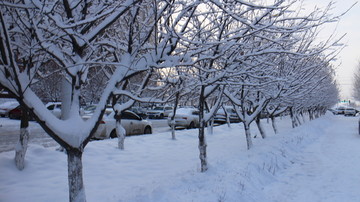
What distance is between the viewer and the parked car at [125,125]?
40.9 ft

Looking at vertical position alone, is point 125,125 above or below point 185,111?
below

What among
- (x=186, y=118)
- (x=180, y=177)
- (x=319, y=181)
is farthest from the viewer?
(x=186, y=118)

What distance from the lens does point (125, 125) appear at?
1457cm

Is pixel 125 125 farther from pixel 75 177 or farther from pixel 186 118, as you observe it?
pixel 75 177

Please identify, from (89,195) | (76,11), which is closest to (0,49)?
(76,11)

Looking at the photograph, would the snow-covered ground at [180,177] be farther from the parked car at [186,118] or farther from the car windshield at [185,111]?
the car windshield at [185,111]

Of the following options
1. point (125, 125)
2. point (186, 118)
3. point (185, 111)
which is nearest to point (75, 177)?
point (125, 125)

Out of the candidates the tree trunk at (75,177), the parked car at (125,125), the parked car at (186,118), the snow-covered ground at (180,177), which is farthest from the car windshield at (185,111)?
the tree trunk at (75,177)

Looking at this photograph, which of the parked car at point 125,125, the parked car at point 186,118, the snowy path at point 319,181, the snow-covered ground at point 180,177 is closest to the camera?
the snow-covered ground at point 180,177

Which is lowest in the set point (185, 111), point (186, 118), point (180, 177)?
point (180, 177)

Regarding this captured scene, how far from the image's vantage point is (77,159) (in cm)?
360

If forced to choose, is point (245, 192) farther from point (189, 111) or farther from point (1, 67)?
point (189, 111)

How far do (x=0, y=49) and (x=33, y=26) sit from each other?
462 millimetres

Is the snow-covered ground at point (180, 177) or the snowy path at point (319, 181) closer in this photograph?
the snow-covered ground at point (180, 177)
